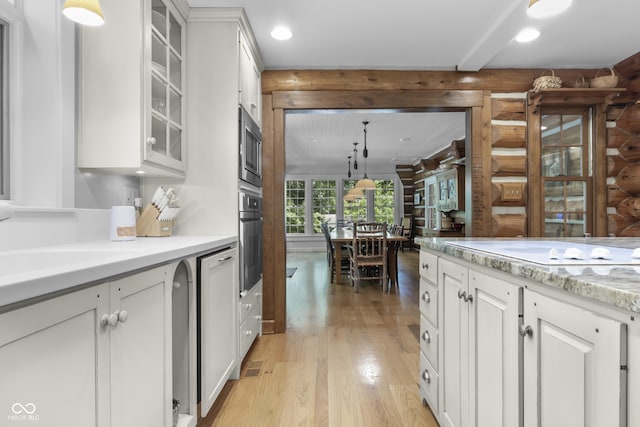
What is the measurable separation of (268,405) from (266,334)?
1131 mm

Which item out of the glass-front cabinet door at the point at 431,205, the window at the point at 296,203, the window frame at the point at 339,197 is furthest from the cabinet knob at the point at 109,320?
the window at the point at 296,203

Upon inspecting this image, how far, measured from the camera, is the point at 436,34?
103 inches

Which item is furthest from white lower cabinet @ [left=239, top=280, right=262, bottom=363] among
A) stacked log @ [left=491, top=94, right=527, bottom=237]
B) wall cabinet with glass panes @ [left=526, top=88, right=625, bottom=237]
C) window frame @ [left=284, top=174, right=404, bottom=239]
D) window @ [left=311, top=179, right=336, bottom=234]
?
window @ [left=311, top=179, right=336, bottom=234]

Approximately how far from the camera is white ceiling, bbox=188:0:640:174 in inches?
89.7

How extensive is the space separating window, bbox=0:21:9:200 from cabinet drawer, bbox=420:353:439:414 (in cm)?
222

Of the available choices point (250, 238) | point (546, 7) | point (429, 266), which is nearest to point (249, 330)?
point (250, 238)

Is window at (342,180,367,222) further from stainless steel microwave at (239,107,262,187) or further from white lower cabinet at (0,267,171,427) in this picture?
white lower cabinet at (0,267,171,427)

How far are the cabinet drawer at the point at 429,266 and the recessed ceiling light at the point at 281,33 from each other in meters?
1.93

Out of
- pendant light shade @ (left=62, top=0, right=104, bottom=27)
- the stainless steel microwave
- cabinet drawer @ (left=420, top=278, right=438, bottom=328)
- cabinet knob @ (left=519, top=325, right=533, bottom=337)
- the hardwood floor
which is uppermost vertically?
pendant light shade @ (left=62, top=0, right=104, bottom=27)

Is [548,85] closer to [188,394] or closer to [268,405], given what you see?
[268,405]

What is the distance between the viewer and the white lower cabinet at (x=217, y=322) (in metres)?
1.67

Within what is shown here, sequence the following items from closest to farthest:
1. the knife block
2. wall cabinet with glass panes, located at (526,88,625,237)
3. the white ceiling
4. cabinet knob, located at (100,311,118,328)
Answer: cabinet knob, located at (100,311,118,328) → the knife block → the white ceiling → wall cabinet with glass panes, located at (526,88,625,237)

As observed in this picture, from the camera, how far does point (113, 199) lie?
201cm

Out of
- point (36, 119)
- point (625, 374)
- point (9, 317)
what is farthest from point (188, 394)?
point (625, 374)
